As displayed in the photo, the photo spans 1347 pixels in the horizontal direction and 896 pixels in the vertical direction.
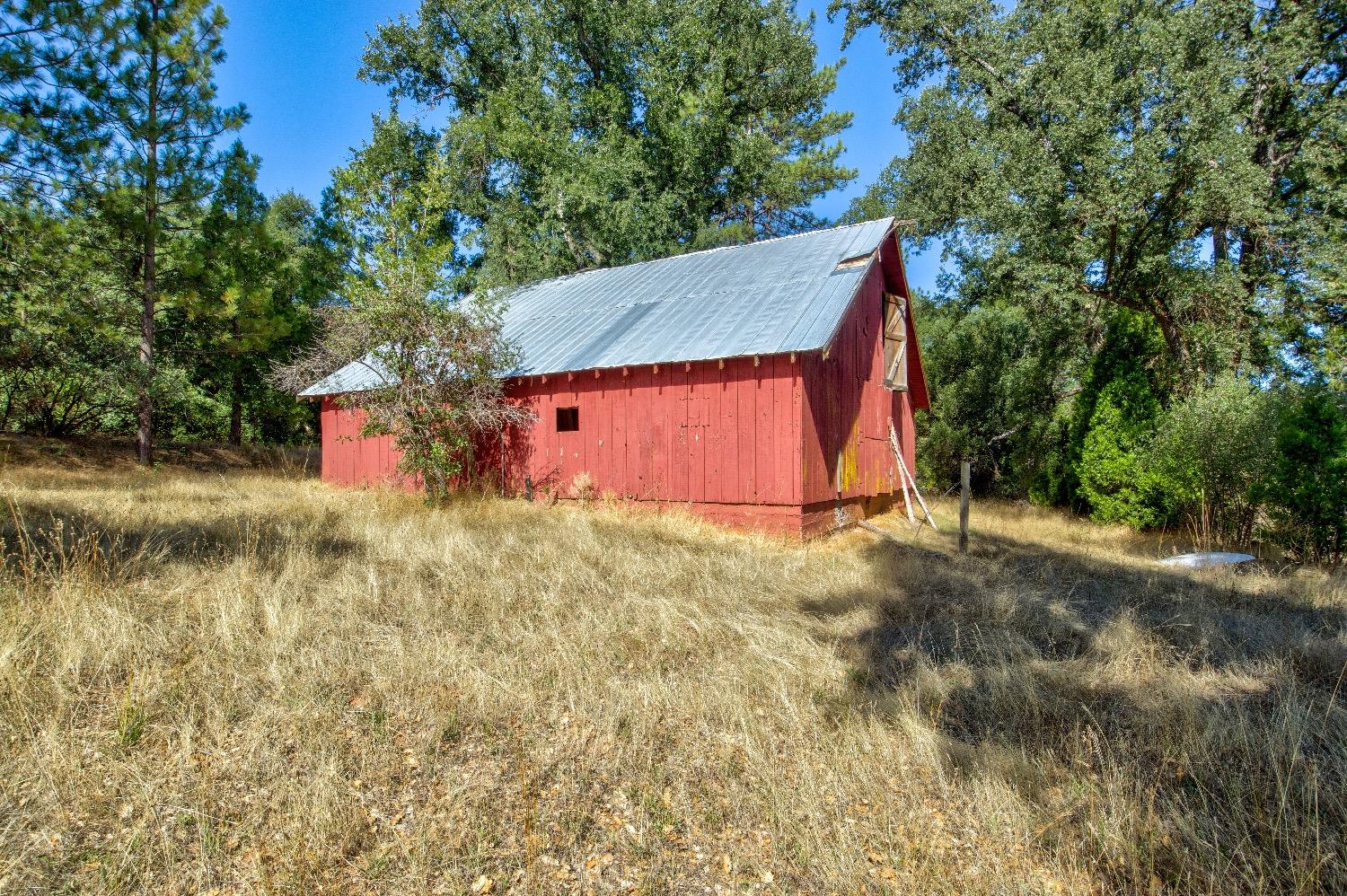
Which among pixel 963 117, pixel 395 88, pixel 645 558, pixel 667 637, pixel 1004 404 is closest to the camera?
pixel 667 637

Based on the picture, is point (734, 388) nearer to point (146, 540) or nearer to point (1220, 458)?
point (146, 540)

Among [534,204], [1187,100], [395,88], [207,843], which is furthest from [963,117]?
[395,88]

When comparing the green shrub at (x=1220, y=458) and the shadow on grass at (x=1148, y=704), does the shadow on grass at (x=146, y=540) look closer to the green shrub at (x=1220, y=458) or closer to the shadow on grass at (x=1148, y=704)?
the shadow on grass at (x=1148, y=704)

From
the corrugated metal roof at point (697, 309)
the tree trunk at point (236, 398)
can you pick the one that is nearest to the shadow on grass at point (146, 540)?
the corrugated metal roof at point (697, 309)

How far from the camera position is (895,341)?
1403 centimetres

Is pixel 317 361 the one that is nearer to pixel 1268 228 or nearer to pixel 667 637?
pixel 667 637

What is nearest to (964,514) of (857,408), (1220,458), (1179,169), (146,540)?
(857,408)

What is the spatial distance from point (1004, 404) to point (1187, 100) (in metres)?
8.51

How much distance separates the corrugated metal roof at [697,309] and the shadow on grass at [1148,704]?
15.7ft

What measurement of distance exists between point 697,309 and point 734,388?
8.71ft

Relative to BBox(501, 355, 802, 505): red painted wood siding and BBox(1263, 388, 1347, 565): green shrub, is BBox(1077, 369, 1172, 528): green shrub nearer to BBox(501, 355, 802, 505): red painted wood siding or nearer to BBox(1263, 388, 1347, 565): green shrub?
BBox(1263, 388, 1347, 565): green shrub

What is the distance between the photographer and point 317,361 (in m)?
10.6

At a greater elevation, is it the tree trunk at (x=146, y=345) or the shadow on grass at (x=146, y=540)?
the tree trunk at (x=146, y=345)

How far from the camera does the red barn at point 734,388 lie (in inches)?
391
